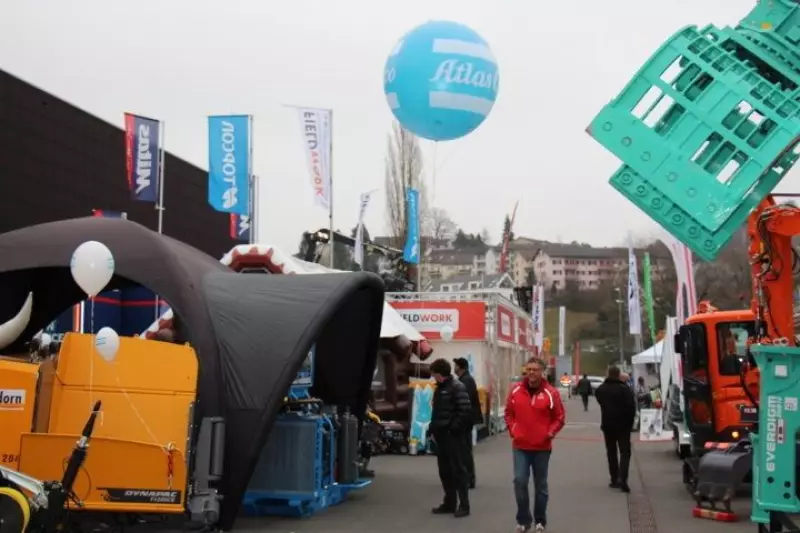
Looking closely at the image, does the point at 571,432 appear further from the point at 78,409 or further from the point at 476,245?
the point at 476,245

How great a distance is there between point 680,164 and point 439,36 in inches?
256

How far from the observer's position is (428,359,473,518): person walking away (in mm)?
11078

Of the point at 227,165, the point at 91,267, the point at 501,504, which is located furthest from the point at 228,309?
the point at 227,165

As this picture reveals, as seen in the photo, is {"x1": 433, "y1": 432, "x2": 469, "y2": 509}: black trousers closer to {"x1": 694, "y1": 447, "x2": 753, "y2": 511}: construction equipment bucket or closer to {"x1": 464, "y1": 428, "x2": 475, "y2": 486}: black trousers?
{"x1": 464, "y1": 428, "x2": 475, "y2": 486}: black trousers

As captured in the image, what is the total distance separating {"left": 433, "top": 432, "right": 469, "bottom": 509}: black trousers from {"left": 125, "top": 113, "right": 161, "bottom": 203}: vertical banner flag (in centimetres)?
1479

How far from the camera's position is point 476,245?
16050cm

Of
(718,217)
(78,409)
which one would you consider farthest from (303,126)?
(718,217)

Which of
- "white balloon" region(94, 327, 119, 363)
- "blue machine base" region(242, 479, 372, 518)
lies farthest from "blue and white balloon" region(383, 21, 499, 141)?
"white balloon" region(94, 327, 119, 363)

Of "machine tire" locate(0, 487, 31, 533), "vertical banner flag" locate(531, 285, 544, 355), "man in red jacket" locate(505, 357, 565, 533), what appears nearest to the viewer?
"machine tire" locate(0, 487, 31, 533)

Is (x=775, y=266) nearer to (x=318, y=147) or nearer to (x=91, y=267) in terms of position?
(x=91, y=267)

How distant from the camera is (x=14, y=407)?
888cm

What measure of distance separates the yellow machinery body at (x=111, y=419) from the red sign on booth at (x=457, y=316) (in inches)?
534

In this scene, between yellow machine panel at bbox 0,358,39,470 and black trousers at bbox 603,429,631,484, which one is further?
black trousers at bbox 603,429,631,484

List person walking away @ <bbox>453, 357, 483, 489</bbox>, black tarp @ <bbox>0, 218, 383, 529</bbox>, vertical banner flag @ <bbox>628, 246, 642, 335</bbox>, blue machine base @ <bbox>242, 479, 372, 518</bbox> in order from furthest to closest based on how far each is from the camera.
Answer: vertical banner flag @ <bbox>628, 246, 642, 335</bbox> < person walking away @ <bbox>453, 357, 483, 489</bbox> < blue machine base @ <bbox>242, 479, 372, 518</bbox> < black tarp @ <bbox>0, 218, 383, 529</bbox>
